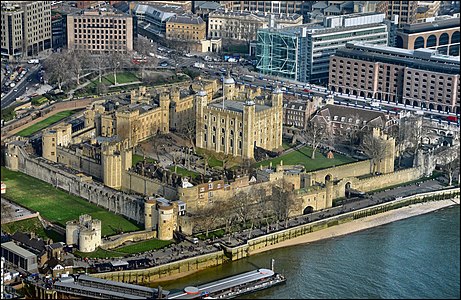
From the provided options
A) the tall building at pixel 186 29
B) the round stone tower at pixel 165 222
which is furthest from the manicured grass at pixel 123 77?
the round stone tower at pixel 165 222

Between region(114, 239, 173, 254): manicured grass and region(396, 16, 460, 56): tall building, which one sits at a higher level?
region(396, 16, 460, 56): tall building

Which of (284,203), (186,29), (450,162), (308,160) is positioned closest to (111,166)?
(284,203)

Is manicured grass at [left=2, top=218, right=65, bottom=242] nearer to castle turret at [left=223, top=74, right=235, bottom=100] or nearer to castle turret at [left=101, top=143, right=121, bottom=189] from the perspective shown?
castle turret at [left=101, top=143, right=121, bottom=189]

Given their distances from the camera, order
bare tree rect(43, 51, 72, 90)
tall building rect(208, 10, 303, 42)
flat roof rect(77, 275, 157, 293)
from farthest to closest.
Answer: tall building rect(208, 10, 303, 42) → bare tree rect(43, 51, 72, 90) → flat roof rect(77, 275, 157, 293)

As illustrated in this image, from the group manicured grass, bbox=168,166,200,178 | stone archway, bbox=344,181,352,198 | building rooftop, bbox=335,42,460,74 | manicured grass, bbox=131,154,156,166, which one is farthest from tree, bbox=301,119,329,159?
building rooftop, bbox=335,42,460,74

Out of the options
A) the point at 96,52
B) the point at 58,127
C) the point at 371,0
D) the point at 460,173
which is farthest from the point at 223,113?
the point at 371,0

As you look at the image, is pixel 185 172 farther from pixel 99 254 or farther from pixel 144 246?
pixel 99 254
